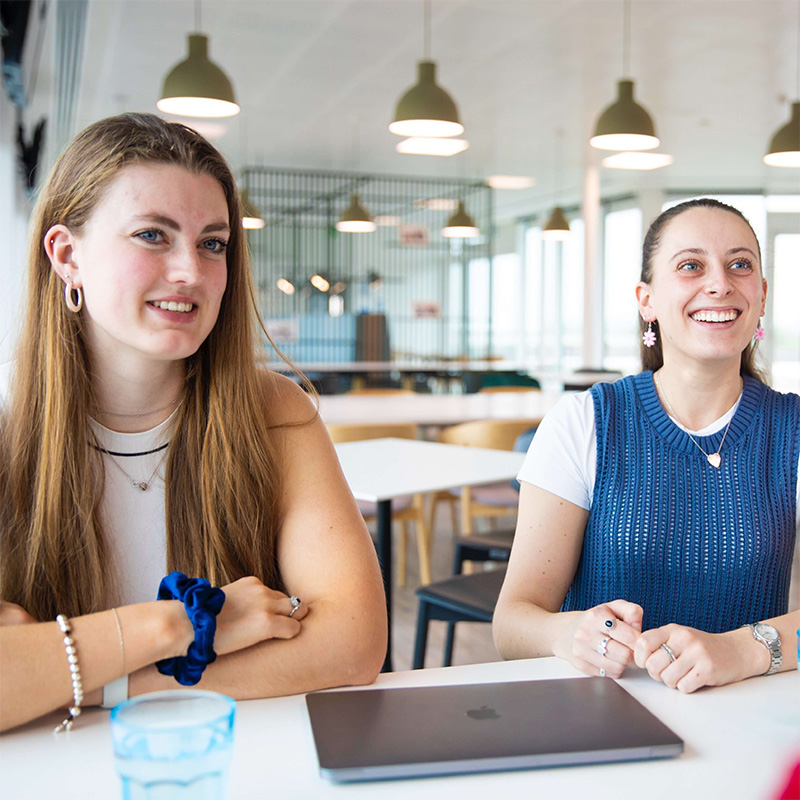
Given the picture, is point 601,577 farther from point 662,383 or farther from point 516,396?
point 516,396

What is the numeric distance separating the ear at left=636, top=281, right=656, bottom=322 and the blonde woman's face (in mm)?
861

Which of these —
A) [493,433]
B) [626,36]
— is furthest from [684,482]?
[626,36]

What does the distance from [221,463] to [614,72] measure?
625cm

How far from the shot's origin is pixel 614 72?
6.73m

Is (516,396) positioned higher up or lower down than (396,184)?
lower down

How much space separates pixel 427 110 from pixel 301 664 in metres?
3.34

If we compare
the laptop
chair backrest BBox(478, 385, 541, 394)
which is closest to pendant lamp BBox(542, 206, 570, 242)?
chair backrest BBox(478, 385, 541, 394)

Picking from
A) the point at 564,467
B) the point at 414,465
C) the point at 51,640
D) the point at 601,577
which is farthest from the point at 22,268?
the point at 414,465

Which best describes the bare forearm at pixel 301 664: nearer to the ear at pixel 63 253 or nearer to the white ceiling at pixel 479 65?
the ear at pixel 63 253

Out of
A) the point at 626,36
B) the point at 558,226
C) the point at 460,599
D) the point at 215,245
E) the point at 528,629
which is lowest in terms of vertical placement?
the point at 460,599

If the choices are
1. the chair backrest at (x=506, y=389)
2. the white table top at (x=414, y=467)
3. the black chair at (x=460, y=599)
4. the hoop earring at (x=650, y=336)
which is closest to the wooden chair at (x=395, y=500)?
the white table top at (x=414, y=467)

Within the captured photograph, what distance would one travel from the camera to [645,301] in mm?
1740

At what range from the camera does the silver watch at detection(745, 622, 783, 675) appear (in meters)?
1.15

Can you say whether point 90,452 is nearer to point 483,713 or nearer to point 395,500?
point 483,713
